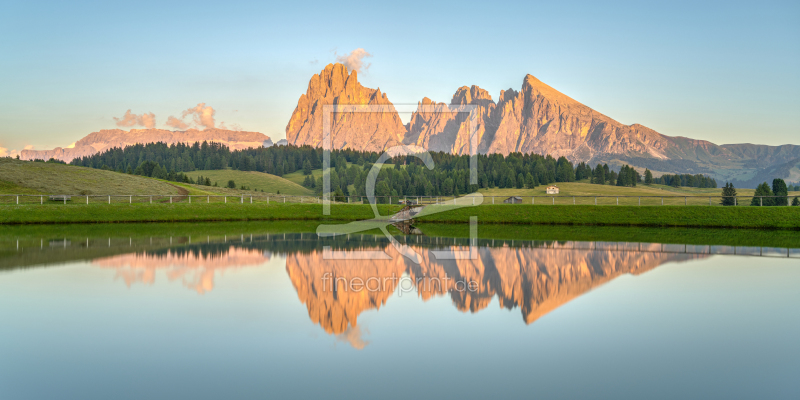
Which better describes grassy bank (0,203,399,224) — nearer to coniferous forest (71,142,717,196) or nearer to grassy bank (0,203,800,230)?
grassy bank (0,203,800,230)

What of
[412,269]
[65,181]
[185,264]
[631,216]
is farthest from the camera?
[65,181]

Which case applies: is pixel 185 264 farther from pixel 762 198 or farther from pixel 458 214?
pixel 762 198

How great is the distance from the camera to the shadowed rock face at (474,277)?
1214 centimetres

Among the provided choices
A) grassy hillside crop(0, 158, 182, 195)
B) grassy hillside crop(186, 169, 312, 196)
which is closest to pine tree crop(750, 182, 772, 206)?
grassy hillside crop(0, 158, 182, 195)

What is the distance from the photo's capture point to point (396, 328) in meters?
10.3

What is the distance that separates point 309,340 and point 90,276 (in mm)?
10215

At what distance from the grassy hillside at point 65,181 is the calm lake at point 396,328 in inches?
2265

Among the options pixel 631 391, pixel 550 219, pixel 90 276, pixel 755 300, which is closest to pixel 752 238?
pixel 550 219

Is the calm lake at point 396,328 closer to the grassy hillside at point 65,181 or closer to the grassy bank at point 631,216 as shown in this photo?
the grassy bank at point 631,216

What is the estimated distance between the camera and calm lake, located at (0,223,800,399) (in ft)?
24.5

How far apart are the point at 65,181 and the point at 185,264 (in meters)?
68.9

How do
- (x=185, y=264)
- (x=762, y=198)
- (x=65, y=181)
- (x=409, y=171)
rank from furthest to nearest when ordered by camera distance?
(x=409, y=171) < (x=762, y=198) < (x=65, y=181) < (x=185, y=264)

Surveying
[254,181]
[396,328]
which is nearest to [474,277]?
[396,328]

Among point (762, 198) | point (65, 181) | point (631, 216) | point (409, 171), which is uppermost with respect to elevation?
point (409, 171)
